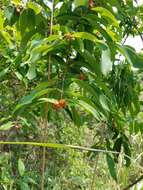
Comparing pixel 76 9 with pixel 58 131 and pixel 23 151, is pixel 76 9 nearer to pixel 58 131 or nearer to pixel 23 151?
pixel 23 151

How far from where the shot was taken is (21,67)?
76.2 inches

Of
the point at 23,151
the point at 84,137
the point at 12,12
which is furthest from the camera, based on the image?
the point at 84,137

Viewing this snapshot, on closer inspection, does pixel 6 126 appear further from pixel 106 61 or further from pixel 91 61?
pixel 106 61

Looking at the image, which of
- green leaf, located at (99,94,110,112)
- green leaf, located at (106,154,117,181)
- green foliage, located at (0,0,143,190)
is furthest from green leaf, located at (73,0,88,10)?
green leaf, located at (106,154,117,181)

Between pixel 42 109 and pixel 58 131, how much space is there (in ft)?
10.2

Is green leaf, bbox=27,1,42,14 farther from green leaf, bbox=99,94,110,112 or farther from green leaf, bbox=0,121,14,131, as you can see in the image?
green leaf, bbox=0,121,14,131

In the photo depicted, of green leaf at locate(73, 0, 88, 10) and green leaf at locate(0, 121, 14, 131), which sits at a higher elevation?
green leaf at locate(73, 0, 88, 10)

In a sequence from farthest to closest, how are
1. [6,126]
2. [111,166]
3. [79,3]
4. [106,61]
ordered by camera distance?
[6,126] < [111,166] < [79,3] < [106,61]

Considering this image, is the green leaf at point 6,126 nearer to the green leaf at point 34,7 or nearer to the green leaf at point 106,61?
the green leaf at point 34,7

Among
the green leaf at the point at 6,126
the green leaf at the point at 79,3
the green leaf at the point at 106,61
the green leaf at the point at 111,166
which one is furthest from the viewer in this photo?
the green leaf at the point at 6,126

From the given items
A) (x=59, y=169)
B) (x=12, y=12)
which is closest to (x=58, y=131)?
(x=59, y=169)

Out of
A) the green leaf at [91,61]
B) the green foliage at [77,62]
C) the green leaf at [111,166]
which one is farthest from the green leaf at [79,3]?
the green leaf at [111,166]

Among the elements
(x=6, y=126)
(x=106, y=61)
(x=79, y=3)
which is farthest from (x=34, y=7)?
(x=6, y=126)

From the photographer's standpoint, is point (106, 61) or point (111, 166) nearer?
point (106, 61)
